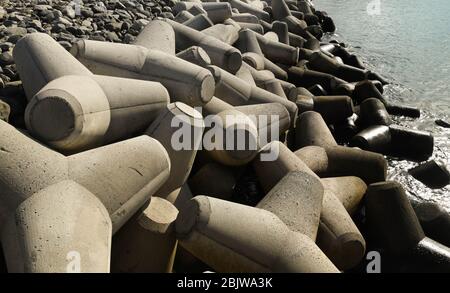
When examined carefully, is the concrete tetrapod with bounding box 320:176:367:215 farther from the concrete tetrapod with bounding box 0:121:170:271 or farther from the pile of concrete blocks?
the concrete tetrapod with bounding box 0:121:170:271

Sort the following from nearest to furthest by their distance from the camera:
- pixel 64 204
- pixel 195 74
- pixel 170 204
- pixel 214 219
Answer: pixel 64 204 → pixel 214 219 → pixel 170 204 → pixel 195 74

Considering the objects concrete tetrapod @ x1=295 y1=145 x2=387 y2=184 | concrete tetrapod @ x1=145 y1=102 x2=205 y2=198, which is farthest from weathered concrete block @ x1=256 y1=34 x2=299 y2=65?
concrete tetrapod @ x1=145 y1=102 x2=205 y2=198

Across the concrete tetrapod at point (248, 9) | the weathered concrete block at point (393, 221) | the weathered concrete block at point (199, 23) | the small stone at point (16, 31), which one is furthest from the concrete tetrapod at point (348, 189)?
the concrete tetrapod at point (248, 9)

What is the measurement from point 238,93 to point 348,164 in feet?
4.76

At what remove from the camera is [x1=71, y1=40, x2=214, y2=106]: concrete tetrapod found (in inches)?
158

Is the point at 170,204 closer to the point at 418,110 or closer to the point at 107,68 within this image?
the point at 107,68

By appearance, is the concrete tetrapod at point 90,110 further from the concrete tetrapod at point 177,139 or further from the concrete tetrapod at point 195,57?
the concrete tetrapod at point 195,57

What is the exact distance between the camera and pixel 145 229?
9.48 feet

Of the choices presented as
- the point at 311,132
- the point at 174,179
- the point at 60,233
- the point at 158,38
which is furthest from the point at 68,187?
the point at 311,132

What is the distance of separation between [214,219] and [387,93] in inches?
280

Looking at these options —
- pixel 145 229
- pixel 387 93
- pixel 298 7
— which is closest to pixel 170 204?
pixel 145 229

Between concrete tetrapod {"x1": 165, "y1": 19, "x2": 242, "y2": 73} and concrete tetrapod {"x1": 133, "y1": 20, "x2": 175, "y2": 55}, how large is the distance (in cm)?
24

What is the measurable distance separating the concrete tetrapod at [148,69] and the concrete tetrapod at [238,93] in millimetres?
629

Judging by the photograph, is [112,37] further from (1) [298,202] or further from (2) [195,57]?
(1) [298,202]
